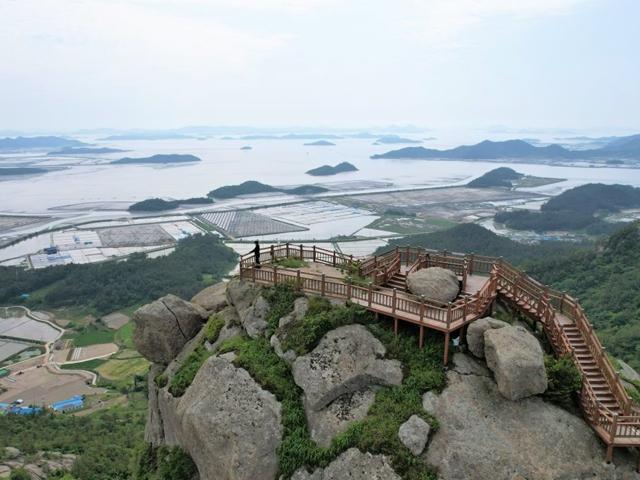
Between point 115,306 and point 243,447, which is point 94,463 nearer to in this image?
point 243,447

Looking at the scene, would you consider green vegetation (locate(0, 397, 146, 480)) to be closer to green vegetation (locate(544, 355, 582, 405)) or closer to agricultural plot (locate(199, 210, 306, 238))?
green vegetation (locate(544, 355, 582, 405))

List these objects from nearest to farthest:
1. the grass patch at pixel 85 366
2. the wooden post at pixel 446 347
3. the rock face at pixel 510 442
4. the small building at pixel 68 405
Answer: the rock face at pixel 510 442 < the wooden post at pixel 446 347 < the small building at pixel 68 405 < the grass patch at pixel 85 366

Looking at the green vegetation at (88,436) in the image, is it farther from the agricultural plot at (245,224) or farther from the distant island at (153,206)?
the distant island at (153,206)

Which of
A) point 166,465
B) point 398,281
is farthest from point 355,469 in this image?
point 398,281

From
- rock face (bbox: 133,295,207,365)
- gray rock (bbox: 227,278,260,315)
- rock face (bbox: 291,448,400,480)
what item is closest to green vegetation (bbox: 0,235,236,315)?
rock face (bbox: 133,295,207,365)

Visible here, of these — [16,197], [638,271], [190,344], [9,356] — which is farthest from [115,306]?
[16,197]

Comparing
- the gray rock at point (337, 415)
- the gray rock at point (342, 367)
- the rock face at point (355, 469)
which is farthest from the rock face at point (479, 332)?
the rock face at point (355, 469)
